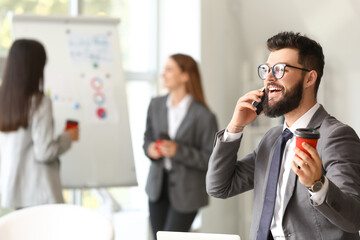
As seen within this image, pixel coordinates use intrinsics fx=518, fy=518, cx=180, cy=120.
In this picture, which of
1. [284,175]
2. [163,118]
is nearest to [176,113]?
[163,118]

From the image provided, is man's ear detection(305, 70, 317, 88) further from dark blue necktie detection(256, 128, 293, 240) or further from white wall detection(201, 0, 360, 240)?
white wall detection(201, 0, 360, 240)

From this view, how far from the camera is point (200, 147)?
3.47m

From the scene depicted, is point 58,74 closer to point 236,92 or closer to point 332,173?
point 236,92

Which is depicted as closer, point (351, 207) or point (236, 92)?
point (351, 207)

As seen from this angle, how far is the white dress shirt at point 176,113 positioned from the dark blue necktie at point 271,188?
1.80 meters

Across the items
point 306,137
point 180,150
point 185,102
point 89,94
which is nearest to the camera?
point 306,137

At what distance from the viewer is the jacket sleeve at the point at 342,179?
1.41 meters

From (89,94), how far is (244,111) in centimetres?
241

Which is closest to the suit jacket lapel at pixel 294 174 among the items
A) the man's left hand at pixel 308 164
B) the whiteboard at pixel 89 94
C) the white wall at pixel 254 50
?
the man's left hand at pixel 308 164

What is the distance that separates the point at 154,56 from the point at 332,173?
3556mm

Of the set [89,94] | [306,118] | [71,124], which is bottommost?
[71,124]

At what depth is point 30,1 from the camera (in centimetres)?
436

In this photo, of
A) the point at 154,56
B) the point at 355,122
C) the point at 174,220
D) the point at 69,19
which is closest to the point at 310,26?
the point at 355,122

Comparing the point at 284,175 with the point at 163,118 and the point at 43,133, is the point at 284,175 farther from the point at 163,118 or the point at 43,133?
the point at 163,118
